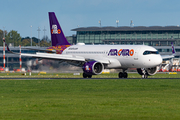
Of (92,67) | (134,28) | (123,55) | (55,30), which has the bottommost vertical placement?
(92,67)

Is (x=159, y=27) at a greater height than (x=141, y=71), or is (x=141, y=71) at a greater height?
(x=159, y=27)

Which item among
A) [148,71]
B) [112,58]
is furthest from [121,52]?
[148,71]

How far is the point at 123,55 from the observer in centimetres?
5519

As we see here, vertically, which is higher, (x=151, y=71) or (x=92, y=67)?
(x=92, y=67)

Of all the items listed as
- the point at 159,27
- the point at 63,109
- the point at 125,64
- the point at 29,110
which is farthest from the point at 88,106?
the point at 159,27

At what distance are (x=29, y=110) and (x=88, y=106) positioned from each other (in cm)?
330

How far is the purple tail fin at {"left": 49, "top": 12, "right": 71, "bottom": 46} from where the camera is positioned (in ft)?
217

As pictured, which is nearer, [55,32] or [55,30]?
[55,32]

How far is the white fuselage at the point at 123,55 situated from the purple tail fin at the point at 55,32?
5.92m

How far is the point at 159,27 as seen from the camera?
6491 inches

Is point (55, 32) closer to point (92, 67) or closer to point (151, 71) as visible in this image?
point (92, 67)

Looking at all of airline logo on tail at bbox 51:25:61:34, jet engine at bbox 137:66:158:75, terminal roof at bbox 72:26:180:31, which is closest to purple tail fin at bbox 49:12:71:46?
airline logo on tail at bbox 51:25:61:34

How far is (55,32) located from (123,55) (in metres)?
16.2

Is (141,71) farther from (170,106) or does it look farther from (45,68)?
(170,106)
